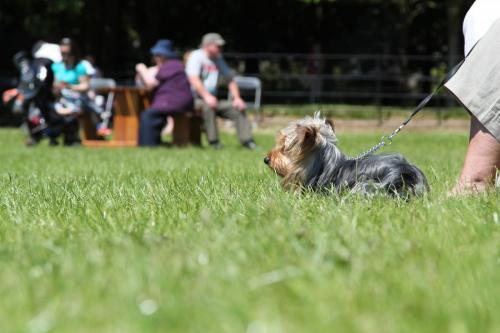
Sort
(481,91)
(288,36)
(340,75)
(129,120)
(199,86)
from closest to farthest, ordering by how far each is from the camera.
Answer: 1. (481,91)
2. (199,86)
3. (129,120)
4. (340,75)
5. (288,36)

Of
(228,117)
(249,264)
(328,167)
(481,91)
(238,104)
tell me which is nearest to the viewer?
(249,264)

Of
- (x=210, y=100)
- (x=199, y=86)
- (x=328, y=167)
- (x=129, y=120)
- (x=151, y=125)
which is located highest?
(x=328, y=167)

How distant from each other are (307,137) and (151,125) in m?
10.6

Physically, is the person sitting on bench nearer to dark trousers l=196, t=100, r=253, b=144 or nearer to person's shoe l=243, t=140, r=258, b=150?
dark trousers l=196, t=100, r=253, b=144

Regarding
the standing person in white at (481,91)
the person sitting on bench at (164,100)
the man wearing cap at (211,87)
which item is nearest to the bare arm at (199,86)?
the man wearing cap at (211,87)

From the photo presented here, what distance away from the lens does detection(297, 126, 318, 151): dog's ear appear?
578 cm

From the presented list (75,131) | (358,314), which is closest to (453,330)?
(358,314)

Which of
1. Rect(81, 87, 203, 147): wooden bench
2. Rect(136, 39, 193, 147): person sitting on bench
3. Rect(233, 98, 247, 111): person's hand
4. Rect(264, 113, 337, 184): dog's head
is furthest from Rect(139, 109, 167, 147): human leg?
Rect(264, 113, 337, 184): dog's head

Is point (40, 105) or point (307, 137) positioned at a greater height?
point (307, 137)

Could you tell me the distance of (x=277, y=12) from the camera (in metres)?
38.8

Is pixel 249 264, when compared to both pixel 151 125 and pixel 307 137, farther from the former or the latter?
pixel 151 125

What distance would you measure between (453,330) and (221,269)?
3.19 ft

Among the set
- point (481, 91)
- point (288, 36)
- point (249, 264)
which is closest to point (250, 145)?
point (481, 91)

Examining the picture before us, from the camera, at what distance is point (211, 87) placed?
16.6 m
